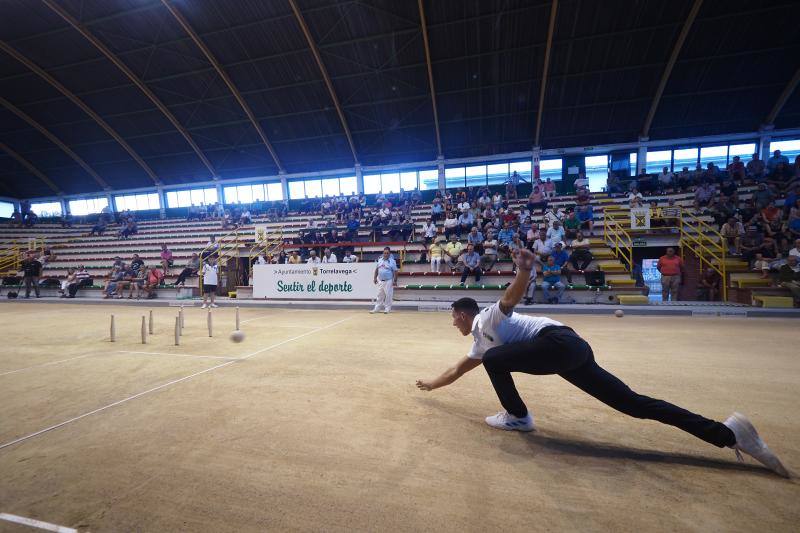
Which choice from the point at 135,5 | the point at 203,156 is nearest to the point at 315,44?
the point at 135,5

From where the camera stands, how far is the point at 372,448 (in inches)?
124

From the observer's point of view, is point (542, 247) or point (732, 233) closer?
point (542, 247)

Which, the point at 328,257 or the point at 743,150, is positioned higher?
the point at 743,150

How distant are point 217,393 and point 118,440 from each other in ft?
3.96

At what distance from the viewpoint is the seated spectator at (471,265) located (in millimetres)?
13742

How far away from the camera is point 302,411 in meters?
3.98

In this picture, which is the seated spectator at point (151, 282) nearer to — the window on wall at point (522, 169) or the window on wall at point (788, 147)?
the window on wall at point (522, 169)

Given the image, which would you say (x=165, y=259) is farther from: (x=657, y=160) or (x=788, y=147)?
(x=788, y=147)

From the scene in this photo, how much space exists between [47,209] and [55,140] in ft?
45.7

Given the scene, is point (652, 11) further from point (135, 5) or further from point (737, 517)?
point (135, 5)

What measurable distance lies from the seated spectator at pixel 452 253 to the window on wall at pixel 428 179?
43.3ft

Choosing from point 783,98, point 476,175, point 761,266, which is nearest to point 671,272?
point 761,266

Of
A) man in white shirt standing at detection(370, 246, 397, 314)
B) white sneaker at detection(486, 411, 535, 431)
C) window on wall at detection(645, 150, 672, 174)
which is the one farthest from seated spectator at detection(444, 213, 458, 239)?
window on wall at detection(645, 150, 672, 174)

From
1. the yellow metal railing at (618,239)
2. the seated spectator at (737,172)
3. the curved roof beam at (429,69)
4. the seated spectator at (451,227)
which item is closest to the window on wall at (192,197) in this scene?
the curved roof beam at (429,69)
